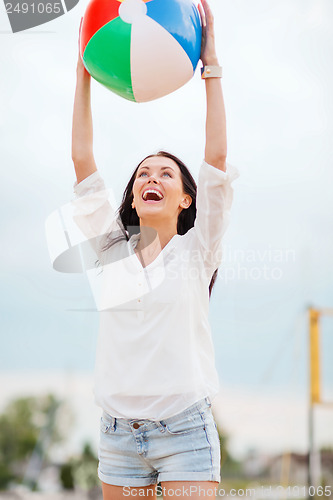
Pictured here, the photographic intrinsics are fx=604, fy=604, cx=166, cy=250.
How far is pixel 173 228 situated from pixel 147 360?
1.51 feet

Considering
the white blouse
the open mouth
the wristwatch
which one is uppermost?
the wristwatch

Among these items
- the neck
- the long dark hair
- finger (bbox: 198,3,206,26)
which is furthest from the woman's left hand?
the neck

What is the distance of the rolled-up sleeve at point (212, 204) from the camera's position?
168 centimetres

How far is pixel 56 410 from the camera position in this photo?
A: 39.8ft

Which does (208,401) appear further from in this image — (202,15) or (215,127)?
(202,15)

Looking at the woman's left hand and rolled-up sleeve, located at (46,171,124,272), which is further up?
the woman's left hand

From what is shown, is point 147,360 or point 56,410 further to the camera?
point 56,410

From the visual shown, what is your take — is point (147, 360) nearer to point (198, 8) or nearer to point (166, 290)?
point (166, 290)

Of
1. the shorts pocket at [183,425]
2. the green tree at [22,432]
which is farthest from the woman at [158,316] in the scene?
the green tree at [22,432]

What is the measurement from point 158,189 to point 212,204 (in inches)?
7.9

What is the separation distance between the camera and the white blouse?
61.5 inches

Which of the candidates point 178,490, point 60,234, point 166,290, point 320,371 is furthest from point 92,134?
point 320,371

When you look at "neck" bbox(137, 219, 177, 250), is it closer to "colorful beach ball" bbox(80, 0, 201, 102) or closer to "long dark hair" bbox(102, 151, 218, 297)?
"long dark hair" bbox(102, 151, 218, 297)

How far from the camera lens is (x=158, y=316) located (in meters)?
1.61
